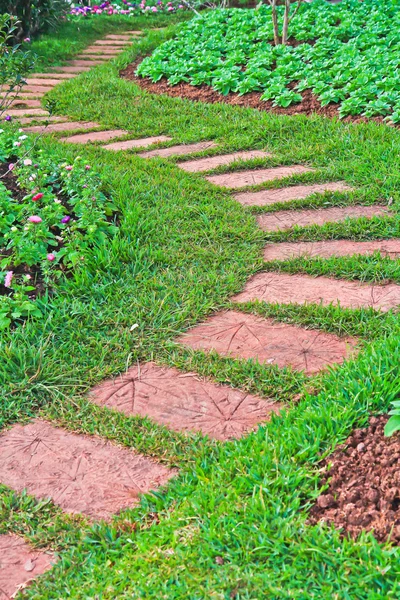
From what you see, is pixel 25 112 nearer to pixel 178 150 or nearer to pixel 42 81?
pixel 42 81

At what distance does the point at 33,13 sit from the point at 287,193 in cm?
595

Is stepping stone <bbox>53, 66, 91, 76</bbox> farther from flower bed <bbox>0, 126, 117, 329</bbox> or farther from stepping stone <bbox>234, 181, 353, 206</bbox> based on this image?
stepping stone <bbox>234, 181, 353, 206</bbox>

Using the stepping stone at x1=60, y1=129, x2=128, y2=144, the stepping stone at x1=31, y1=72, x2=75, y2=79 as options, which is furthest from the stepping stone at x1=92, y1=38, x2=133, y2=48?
the stepping stone at x1=60, y1=129, x2=128, y2=144

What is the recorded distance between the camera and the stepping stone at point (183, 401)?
2.27 meters

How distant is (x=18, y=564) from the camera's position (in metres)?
1.85

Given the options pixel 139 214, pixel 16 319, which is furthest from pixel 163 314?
pixel 139 214

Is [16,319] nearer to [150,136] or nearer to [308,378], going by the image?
[308,378]

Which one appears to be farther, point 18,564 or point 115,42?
point 115,42

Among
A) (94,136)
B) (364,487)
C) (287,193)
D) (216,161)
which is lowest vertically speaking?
(364,487)

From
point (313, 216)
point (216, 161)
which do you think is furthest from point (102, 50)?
point (313, 216)

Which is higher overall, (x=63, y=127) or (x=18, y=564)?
(x=63, y=127)

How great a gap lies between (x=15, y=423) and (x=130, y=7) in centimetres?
973

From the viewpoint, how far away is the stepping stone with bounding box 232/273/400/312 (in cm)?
283

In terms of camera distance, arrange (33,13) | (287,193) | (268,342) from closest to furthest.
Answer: (268,342) < (287,193) < (33,13)
